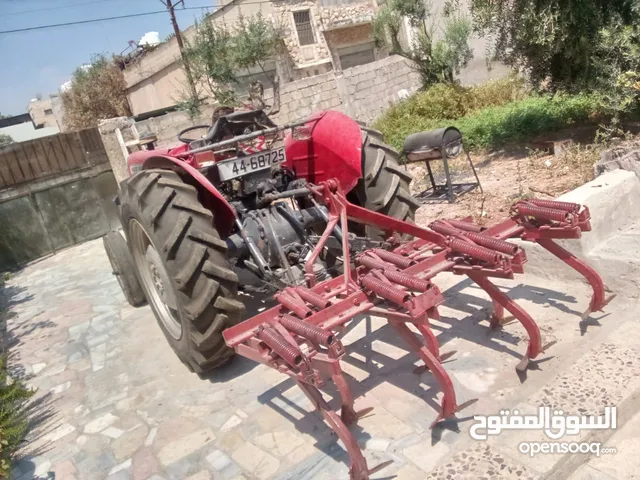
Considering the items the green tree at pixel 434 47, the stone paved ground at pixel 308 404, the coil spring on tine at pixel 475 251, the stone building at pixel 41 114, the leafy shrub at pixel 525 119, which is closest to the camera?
the stone paved ground at pixel 308 404

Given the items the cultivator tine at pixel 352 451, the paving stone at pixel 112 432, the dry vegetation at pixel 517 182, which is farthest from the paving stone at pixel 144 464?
the dry vegetation at pixel 517 182

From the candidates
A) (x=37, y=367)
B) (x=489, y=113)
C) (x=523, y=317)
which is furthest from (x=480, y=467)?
(x=489, y=113)

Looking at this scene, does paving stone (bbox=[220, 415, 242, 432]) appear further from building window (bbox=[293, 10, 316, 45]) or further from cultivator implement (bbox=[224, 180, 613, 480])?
building window (bbox=[293, 10, 316, 45])

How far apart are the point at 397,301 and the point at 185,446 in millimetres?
1431

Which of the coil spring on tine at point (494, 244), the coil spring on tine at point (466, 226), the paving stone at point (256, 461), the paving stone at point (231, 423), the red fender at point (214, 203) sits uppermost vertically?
the red fender at point (214, 203)

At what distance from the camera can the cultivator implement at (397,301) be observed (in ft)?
7.36

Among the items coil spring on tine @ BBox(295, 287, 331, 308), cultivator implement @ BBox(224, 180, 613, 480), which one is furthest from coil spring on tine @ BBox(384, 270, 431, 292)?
coil spring on tine @ BBox(295, 287, 331, 308)

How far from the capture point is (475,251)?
267cm

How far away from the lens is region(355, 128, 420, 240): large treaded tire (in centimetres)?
397

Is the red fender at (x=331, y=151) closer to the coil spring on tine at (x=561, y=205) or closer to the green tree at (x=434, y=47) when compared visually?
the coil spring on tine at (x=561, y=205)

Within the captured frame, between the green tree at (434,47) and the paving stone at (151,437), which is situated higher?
the green tree at (434,47)

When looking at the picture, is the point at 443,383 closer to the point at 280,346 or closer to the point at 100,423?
the point at 280,346

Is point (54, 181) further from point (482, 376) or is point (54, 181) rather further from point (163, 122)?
point (482, 376)

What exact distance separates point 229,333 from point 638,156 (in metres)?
3.66
